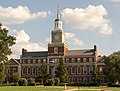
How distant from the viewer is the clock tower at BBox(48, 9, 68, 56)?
10425 centimetres

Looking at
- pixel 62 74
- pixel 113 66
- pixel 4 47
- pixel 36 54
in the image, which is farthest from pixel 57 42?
pixel 4 47

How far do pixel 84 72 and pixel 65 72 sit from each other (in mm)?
10922

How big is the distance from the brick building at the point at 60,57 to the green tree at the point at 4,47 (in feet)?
128

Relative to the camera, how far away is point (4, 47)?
62719 millimetres

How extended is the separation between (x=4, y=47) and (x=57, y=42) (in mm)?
44011

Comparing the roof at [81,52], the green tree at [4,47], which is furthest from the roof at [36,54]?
the green tree at [4,47]

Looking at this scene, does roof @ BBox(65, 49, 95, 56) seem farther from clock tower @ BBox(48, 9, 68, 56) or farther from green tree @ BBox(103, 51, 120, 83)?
green tree @ BBox(103, 51, 120, 83)

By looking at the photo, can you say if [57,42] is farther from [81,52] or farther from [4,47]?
[4,47]

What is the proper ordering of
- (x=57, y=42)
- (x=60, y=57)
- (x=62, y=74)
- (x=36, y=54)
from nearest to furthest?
1. (x=62, y=74)
2. (x=60, y=57)
3. (x=57, y=42)
4. (x=36, y=54)

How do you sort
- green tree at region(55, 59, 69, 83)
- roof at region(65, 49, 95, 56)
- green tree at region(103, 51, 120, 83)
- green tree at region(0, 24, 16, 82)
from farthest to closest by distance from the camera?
roof at region(65, 49, 95, 56), green tree at region(55, 59, 69, 83), green tree at region(103, 51, 120, 83), green tree at region(0, 24, 16, 82)

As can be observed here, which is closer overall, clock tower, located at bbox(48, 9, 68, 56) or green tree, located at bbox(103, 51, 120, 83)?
green tree, located at bbox(103, 51, 120, 83)

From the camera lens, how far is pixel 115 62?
7750 centimetres

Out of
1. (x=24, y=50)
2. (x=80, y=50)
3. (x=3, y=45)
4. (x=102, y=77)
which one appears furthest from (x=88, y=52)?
(x=3, y=45)

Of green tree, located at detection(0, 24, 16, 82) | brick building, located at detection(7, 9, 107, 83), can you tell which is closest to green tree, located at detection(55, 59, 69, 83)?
brick building, located at detection(7, 9, 107, 83)
